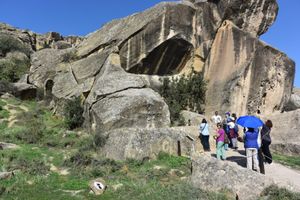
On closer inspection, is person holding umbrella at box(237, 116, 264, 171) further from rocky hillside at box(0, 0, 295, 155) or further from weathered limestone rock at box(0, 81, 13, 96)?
weathered limestone rock at box(0, 81, 13, 96)

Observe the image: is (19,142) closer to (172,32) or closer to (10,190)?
(10,190)

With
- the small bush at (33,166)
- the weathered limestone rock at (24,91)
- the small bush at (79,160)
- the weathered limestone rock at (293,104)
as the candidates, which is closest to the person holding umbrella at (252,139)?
the small bush at (79,160)

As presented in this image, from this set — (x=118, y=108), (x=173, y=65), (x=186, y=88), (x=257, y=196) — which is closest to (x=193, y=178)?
(x=257, y=196)

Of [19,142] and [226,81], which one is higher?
[226,81]

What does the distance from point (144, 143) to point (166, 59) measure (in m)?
11.3

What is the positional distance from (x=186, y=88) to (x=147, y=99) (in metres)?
6.33

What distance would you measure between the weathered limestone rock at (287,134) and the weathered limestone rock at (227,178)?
8671 mm

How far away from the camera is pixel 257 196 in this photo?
423 inches

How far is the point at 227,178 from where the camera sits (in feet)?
38.0

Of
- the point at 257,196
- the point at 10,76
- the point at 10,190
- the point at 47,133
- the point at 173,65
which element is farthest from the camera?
the point at 10,76

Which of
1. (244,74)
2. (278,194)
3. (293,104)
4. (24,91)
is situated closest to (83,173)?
(278,194)

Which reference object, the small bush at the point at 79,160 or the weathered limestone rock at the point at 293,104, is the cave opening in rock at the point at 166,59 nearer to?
the weathered limestone rock at the point at 293,104

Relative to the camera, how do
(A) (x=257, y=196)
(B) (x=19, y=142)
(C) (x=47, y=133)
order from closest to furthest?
1. (A) (x=257, y=196)
2. (B) (x=19, y=142)
3. (C) (x=47, y=133)

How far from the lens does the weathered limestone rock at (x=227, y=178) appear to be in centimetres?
1092
